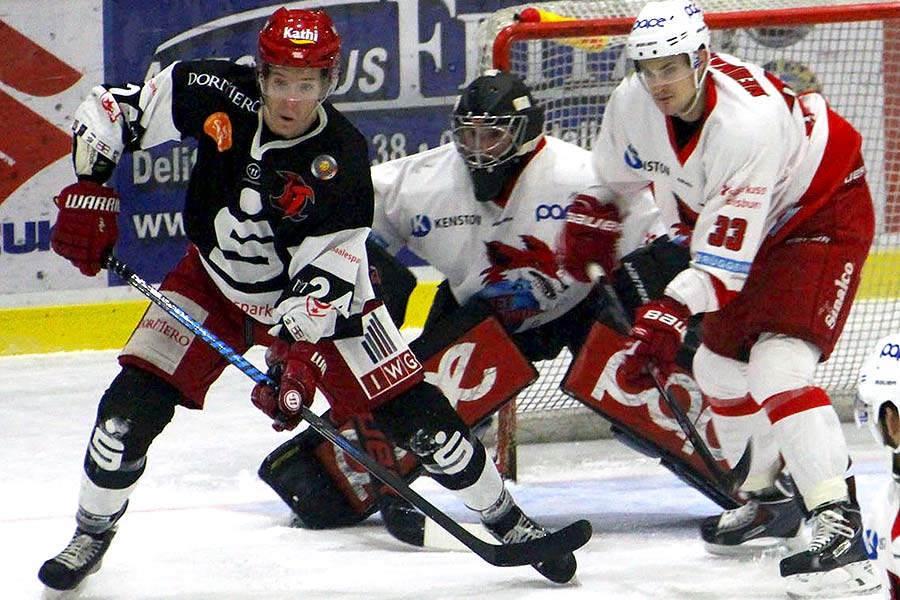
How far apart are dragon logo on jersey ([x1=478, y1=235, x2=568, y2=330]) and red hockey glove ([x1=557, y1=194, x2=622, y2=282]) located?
0.36 ft

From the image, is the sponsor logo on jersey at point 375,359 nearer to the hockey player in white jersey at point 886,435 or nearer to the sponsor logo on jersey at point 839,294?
the sponsor logo on jersey at point 839,294

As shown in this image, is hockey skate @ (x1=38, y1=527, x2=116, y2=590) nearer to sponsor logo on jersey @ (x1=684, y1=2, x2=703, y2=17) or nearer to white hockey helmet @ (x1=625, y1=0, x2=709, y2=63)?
white hockey helmet @ (x1=625, y1=0, x2=709, y2=63)

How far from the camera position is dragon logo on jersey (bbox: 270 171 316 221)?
3.03m

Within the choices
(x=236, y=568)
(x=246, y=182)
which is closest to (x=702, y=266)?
(x=246, y=182)

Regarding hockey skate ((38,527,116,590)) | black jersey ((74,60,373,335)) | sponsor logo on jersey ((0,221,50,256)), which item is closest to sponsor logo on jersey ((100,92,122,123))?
black jersey ((74,60,373,335))

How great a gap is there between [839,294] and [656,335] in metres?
0.41

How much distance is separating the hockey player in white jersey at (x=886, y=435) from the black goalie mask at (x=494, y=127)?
4.64 feet

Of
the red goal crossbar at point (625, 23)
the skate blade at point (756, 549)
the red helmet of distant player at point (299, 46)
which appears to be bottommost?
the skate blade at point (756, 549)

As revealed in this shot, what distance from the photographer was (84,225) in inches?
123

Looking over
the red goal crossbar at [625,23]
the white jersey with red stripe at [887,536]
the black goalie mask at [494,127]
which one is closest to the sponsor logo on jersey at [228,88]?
the black goalie mask at [494,127]

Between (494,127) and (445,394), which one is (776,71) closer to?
(494,127)

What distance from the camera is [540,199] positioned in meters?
3.80

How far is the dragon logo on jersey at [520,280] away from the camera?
12.6 ft

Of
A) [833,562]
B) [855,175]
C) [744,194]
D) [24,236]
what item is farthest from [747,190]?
[24,236]
